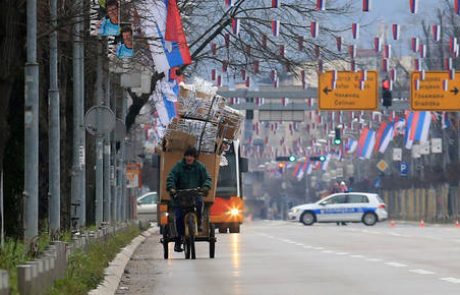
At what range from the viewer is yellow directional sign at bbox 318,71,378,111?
6656 centimetres

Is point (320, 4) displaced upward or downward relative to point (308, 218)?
upward

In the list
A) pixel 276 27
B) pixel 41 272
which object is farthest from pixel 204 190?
pixel 276 27

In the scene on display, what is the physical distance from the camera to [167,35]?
102ft

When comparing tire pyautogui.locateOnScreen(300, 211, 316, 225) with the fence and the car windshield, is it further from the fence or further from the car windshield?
the car windshield

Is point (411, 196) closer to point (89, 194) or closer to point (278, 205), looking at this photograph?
point (89, 194)

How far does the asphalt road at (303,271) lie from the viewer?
18.3 metres

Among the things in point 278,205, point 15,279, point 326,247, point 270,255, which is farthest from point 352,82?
point 278,205

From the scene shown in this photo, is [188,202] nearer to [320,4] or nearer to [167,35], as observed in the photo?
[167,35]

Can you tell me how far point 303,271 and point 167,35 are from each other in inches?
376

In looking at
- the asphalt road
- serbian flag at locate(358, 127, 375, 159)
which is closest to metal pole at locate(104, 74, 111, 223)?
the asphalt road

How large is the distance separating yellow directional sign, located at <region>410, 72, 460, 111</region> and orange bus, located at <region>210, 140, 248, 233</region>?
19.0m

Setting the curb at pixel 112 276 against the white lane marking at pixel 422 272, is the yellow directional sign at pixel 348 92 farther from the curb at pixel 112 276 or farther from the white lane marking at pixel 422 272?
the white lane marking at pixel 422 272

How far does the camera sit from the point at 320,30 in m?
41.3

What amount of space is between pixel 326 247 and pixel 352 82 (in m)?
34.2
